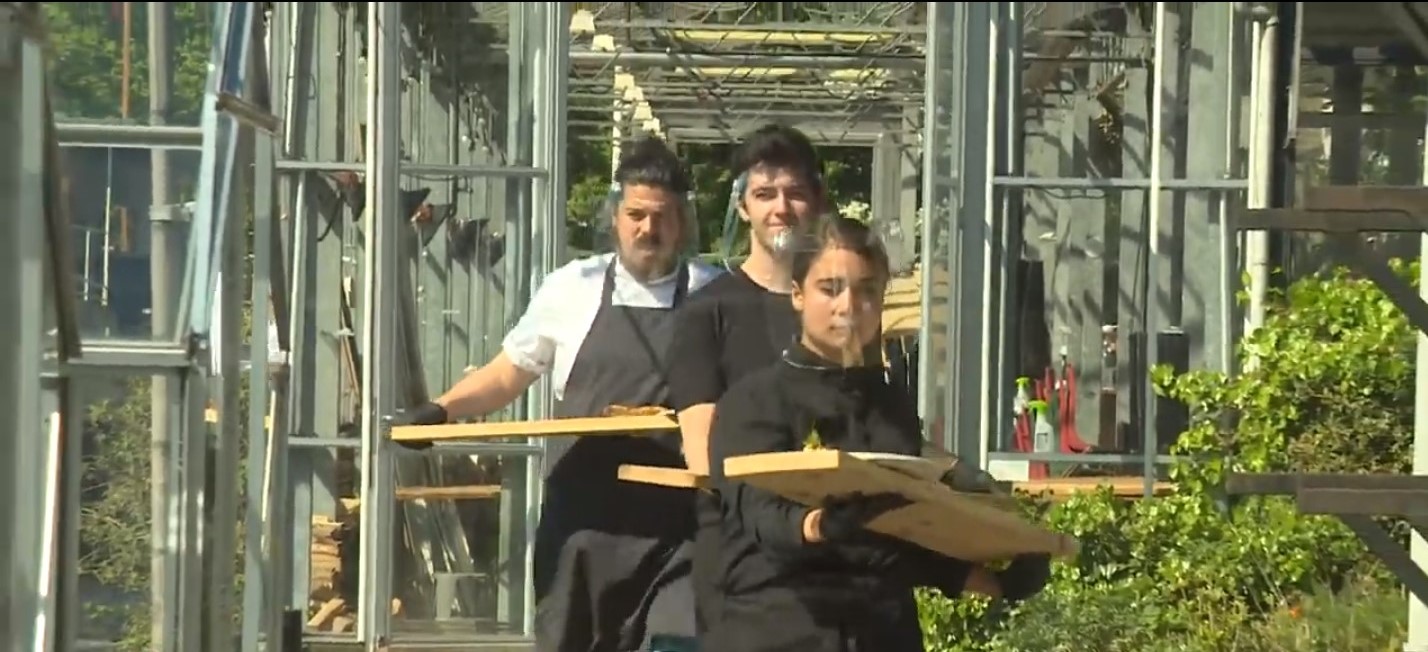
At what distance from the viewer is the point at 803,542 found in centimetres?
379

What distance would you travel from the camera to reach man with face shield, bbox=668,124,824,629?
13.6ft

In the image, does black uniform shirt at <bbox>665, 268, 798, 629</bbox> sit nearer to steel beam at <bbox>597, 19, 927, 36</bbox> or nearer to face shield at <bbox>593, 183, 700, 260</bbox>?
face shield at <bbox>593, 183, 700, 260</bbox>

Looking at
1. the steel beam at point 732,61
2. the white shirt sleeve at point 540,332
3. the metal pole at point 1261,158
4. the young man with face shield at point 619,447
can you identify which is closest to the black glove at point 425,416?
the young man with face shield at point 619,447

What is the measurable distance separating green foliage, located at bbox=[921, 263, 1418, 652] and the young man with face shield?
81.0 inches

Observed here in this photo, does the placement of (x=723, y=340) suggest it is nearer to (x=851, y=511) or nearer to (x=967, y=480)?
(x=967, y=480)

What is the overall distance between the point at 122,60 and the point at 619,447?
51.0 inches

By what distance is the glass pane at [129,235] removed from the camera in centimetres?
425

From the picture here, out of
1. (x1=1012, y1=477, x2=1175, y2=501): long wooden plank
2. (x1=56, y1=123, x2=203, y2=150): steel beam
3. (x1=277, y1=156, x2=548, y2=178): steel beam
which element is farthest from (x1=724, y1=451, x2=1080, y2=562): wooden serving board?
(x1=277, y1=156, x2=548, y2=178): steel beam

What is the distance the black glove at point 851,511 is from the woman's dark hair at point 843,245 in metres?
0.42

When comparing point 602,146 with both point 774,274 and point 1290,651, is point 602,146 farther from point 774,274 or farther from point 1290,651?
point 774,274

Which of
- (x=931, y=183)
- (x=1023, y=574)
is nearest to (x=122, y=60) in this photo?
(x=1023, y=574)

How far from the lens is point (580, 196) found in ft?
53.0

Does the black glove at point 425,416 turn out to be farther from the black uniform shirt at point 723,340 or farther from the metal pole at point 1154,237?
the metal pole at point 1154,237

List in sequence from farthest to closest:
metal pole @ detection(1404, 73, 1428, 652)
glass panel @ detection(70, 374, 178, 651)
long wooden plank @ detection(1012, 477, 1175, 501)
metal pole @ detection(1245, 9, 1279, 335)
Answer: metal pole @ detection(1245, 9, 1279, 335), long wooden plank @ detection(1012, 477, 1175, 501), metal pole @ detection(1404, 73, 1428, 652), glass panel @ detection(70, 374, 178, 651)
